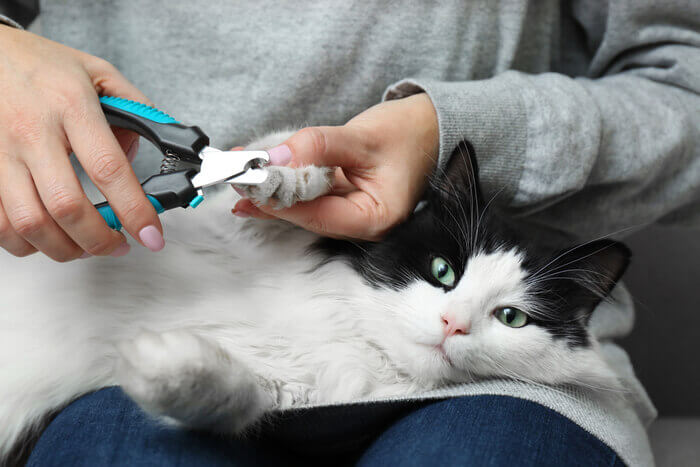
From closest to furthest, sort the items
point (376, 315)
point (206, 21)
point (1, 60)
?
point (1, 60), point (376, 315), point (206, 21)

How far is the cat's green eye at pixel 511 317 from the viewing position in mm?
1015

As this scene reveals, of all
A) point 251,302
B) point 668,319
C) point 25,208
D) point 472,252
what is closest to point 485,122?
point 472,252

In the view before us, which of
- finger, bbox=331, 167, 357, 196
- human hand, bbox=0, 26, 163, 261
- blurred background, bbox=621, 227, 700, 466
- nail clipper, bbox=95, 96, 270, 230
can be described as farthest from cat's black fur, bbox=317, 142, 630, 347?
blurred background, bbox=621, 227, 700, 466

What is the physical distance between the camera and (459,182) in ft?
3.61

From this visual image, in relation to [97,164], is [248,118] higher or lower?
lower

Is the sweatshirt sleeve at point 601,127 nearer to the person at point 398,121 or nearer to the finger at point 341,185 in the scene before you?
the person at point 398,121

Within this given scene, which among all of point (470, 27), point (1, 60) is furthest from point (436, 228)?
point (1, 60)

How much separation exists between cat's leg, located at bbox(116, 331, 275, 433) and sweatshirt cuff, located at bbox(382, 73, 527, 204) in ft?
2.10

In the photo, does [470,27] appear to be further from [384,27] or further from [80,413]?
[80,413]

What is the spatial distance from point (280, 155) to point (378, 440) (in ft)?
1.79

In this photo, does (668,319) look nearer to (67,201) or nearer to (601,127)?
(601,127)

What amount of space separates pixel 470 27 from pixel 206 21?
0.67 m

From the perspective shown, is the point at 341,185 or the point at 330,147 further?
the point at 341,185

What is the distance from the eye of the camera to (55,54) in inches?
37.0
